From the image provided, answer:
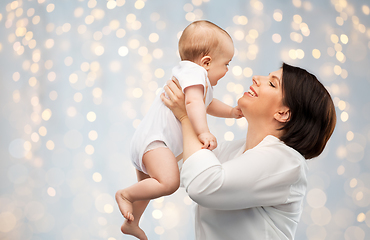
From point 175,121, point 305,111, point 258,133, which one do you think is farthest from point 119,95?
point 305,111

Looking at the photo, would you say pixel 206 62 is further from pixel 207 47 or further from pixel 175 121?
pixel 175 121

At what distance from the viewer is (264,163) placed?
3.24ft

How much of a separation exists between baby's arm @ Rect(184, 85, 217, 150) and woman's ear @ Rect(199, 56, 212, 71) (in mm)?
120

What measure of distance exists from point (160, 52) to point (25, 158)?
3.77ft

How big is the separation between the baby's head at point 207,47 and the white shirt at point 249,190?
1.05 feet

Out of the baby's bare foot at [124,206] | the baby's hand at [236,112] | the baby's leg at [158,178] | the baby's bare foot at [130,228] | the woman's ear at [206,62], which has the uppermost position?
the woman's ear at [206,62]

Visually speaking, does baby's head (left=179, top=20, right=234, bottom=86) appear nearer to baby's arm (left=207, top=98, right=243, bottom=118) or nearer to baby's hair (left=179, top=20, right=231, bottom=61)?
baby's hair (left=179, top=20, right=231, bottom=61)

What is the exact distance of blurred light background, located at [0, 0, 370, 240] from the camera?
7.14ft

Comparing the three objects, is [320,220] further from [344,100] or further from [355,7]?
[355,7]

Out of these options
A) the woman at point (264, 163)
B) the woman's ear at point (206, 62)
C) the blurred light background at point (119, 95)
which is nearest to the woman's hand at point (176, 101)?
the woman at point (264, 163)

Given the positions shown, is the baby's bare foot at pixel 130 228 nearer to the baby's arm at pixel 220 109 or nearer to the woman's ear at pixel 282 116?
the baby's arm at pixel 220 109

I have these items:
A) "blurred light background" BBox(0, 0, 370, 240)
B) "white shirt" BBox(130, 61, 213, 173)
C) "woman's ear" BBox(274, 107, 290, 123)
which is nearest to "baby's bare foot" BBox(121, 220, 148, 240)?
"white shirt" BBox(130, 61, 213, 173)

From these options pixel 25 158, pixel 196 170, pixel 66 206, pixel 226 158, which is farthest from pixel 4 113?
pixel 196 170

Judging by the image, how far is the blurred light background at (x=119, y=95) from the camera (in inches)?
85.7
